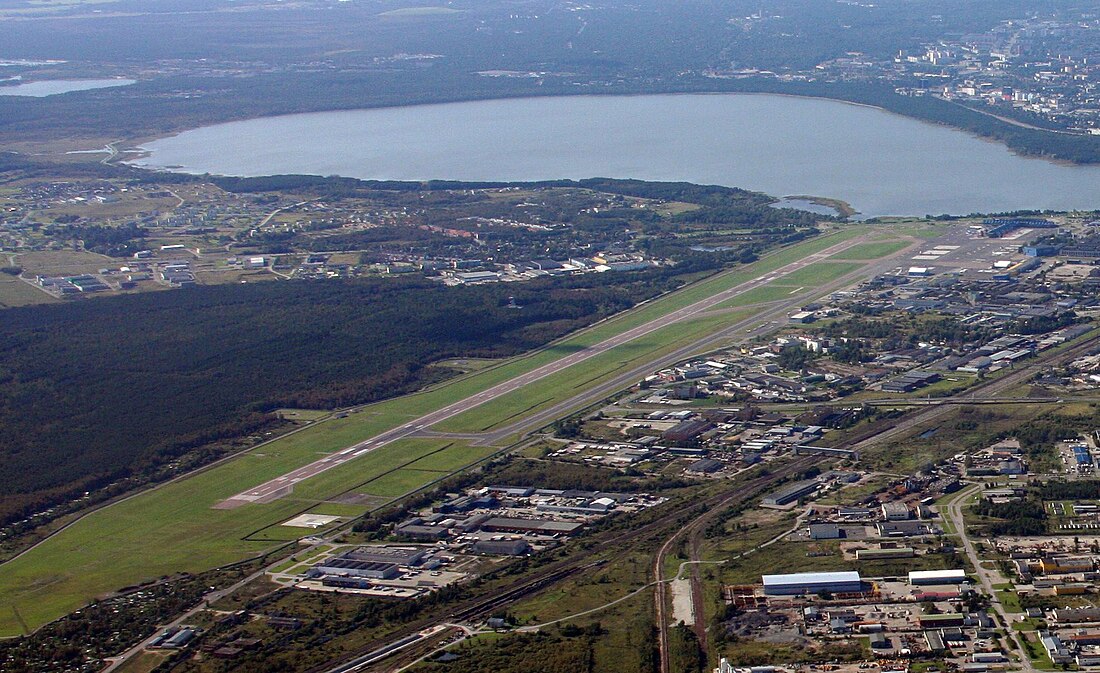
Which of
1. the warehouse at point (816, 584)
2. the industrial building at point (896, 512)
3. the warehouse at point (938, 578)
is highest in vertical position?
the warehouse at point (938, 578)

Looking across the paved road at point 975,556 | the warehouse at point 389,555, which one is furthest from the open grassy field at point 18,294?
the paved road at point 975,556

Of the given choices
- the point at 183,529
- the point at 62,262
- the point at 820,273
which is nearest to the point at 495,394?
the point at 183,529

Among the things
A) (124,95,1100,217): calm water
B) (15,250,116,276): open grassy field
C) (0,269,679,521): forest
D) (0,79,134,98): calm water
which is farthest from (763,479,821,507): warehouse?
(0,79,134,98): calm water

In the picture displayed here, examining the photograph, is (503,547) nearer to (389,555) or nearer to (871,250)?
(389,555)

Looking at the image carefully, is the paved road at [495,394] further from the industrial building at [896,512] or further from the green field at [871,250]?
the industrial building at [896,512]

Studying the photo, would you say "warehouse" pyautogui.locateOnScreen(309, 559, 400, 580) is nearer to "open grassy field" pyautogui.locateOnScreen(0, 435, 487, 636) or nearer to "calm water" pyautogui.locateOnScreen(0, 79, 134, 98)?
"open grassy field" pyautogui.locateOnScreen(0, 435, 487, 636)

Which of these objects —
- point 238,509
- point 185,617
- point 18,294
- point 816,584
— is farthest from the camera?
point 18,294
